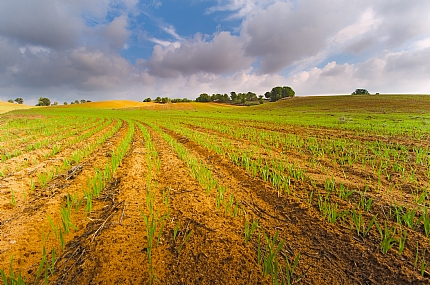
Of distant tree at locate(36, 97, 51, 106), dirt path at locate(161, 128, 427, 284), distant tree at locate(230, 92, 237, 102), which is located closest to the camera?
dirt path at locate(161, 128, 427, 284)

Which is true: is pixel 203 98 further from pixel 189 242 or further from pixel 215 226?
pixel 189 242

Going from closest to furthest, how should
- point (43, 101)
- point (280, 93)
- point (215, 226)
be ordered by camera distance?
point (215, 226) < point (280, 93) < point (43, 101)

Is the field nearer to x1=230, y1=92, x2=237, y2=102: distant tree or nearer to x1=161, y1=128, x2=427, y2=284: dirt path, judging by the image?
x1=161, y1=128, x2=427, y2=284: dirt path

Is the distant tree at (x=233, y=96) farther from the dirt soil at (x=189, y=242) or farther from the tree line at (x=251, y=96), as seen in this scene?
the dirt soil at (x=189, y=242)

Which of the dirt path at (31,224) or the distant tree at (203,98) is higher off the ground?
the distant tree at (203,98)

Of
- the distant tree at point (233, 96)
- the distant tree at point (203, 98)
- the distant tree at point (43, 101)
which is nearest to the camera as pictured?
the distant tree at point (233, 96)

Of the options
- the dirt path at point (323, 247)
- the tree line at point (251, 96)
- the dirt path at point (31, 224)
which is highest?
the tree line at point (251, 96)

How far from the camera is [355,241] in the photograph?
2.73 m

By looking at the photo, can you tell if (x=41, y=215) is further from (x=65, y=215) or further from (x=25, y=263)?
(x=25, y=263)

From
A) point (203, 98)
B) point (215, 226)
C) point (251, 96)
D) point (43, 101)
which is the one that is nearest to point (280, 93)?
point (251, 96)

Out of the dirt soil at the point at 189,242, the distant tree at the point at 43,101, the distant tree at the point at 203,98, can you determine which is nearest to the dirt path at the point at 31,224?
the dirt soil at the point at 189,242

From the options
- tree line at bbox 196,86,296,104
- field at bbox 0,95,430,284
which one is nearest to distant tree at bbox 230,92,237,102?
tree line at bbox 196,86,296,104

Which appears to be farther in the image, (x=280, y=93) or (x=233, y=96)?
(x=233, y=96)

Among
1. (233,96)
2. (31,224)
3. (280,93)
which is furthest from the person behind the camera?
(233,96)
